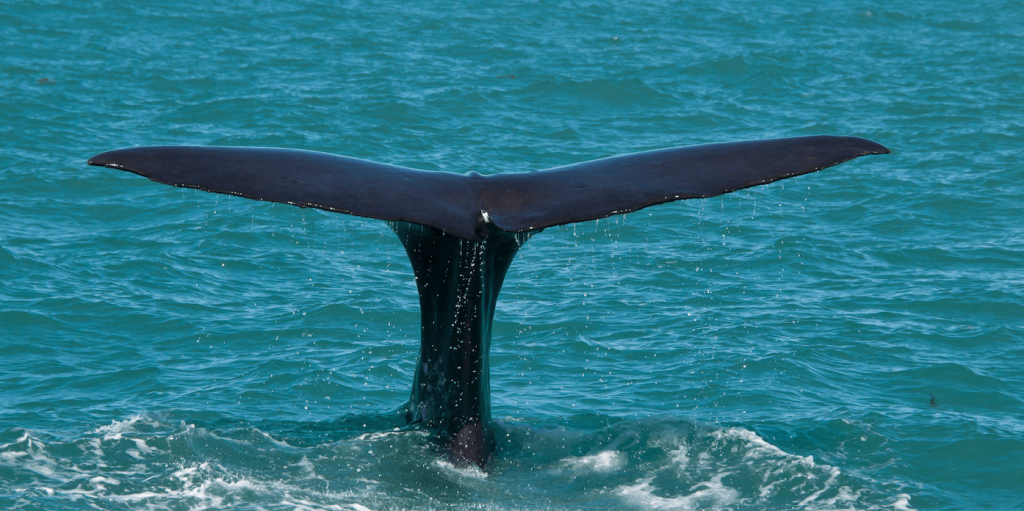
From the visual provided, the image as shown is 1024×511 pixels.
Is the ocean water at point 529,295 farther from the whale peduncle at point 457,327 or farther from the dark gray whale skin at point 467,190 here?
the dark gray whale skin at point 467,190

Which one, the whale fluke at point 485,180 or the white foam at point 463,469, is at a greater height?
the whale fluke at point 485,180

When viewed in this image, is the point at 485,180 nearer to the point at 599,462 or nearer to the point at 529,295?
the point at 599,462

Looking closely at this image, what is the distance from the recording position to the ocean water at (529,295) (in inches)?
327

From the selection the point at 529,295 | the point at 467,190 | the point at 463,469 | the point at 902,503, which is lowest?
the point at 902,503

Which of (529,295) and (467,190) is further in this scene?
(529,295)

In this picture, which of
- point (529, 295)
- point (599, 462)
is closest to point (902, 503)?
point (599, 462)

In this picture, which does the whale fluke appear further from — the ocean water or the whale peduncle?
the ocean water

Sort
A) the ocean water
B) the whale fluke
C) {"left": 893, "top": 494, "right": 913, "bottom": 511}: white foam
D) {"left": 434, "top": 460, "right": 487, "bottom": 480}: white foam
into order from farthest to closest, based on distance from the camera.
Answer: the ocean water
{"left": 893, "top": 494, "right": 913, "bottom": 511}: white foam
{"left": 434, "top": 460, "right": 487, "bottom": 480}: white foam
the whale fluke

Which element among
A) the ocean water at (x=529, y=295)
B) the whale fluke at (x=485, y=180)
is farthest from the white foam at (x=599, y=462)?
the whale fluke at (x=485, y=180)

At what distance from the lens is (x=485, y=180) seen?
6.73m

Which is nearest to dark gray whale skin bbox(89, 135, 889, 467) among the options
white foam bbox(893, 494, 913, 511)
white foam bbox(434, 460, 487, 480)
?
white foam bbox(434, 460, 487, 480)

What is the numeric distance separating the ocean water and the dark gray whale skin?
3.76 feet

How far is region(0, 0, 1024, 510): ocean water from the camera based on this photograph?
8305 millimetres

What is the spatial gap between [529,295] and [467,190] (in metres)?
6.70
